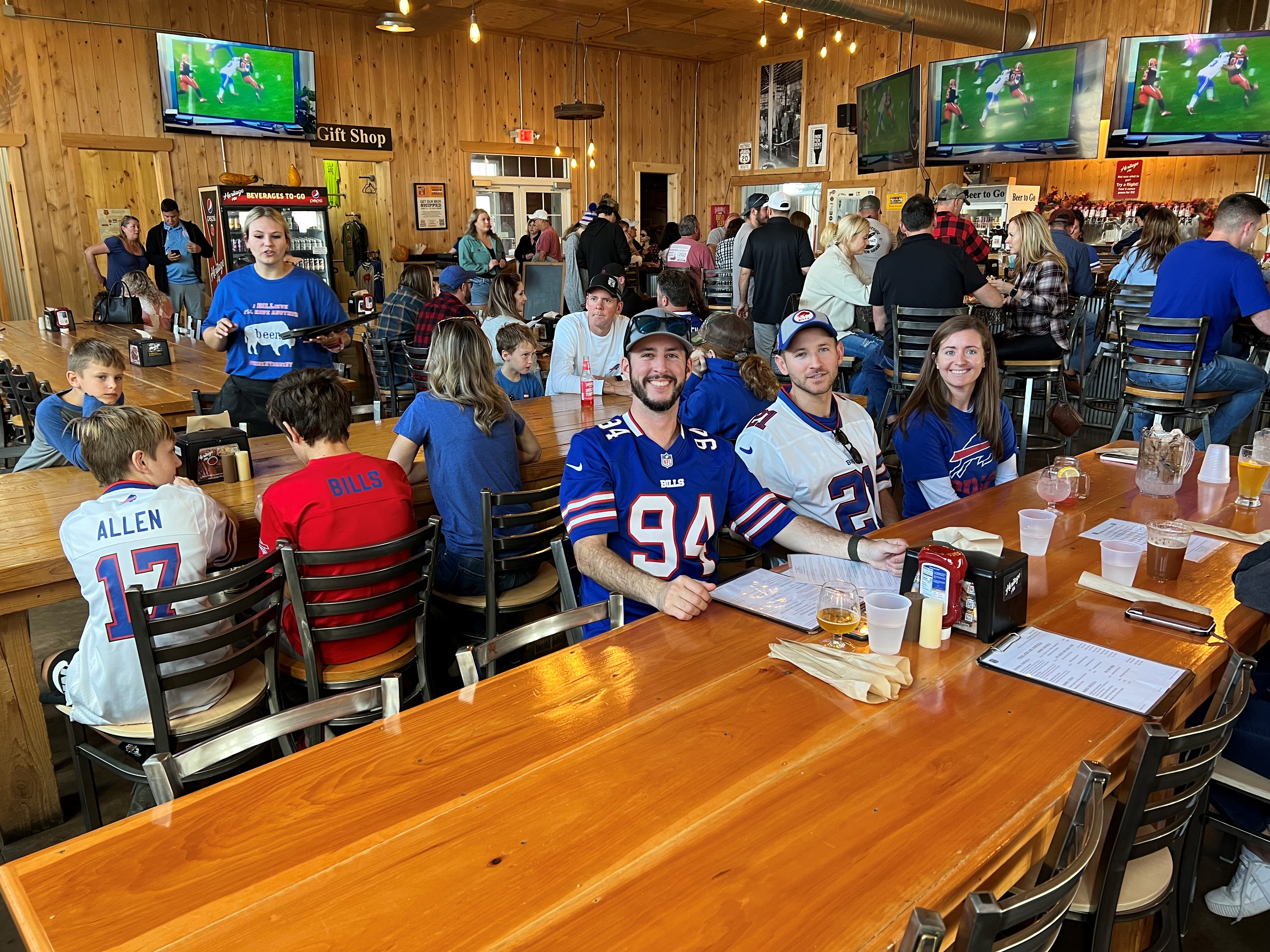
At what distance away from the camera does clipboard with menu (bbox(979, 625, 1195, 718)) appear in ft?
5.10

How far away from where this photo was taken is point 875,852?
1159 millimetres

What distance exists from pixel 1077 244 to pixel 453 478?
556 centimetres

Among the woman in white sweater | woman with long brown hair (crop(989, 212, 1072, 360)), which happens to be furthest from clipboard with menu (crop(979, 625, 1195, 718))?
the woman in white sweater

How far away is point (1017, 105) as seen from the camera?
29.7ft

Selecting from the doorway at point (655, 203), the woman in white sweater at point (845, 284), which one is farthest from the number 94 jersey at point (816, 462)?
the doorway at point (655, 203)

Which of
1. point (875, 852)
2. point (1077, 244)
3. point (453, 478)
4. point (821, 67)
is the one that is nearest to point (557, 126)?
point (821, 67)

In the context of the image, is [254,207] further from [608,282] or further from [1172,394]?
[1172,394]

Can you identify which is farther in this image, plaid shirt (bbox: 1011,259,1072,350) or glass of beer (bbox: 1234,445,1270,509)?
plaid shirt (bbox: 1011,259,1072,350)

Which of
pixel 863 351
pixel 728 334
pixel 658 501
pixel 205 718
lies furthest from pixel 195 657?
pixel 863 351

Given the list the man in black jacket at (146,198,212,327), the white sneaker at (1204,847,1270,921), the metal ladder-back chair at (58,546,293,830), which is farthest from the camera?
the man in black jacket at (146,198,212,327)

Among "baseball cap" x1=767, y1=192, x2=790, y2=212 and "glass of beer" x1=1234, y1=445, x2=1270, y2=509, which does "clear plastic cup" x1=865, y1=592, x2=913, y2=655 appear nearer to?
"glass of beer" x1=1234, y1=445, x2=1270, y2=509

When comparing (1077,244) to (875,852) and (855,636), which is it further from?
(875,852)

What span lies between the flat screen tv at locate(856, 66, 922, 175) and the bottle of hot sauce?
9.05 m

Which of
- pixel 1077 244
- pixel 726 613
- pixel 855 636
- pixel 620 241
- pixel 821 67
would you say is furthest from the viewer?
pixel 821 67
